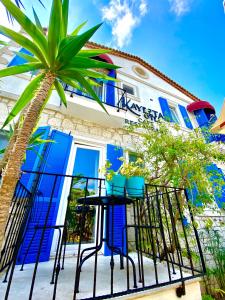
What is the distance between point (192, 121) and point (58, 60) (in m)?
7.69

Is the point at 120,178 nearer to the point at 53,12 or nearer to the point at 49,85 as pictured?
the point at 49,85

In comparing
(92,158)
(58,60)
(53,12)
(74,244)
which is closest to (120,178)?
(58,60)

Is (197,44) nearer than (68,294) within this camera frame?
No

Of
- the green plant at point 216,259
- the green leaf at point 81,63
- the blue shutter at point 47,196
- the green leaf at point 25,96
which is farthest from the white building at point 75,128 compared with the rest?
the green plant at point 216,259

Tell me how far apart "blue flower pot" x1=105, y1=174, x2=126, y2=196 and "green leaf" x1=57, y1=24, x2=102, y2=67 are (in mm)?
1318

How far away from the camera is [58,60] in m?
1.32

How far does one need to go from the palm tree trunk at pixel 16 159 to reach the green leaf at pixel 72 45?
0.25m

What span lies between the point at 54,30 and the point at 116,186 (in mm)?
1655

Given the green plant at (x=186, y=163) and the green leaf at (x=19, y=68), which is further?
the green plant at (x=186, y=163)

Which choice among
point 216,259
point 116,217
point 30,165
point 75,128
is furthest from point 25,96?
point 216,259

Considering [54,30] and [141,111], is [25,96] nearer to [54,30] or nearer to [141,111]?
[54,30]

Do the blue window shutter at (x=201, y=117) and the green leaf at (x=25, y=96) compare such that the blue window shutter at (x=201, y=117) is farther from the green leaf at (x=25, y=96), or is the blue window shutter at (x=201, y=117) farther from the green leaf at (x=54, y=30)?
the green leaf at (x=25, y=96)

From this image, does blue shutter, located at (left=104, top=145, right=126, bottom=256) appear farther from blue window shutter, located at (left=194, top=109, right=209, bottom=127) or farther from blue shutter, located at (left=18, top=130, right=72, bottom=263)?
blue window shutter, located at (left=194, top=109, right=209, bottom=127)

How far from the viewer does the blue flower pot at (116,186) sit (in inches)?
69.6
